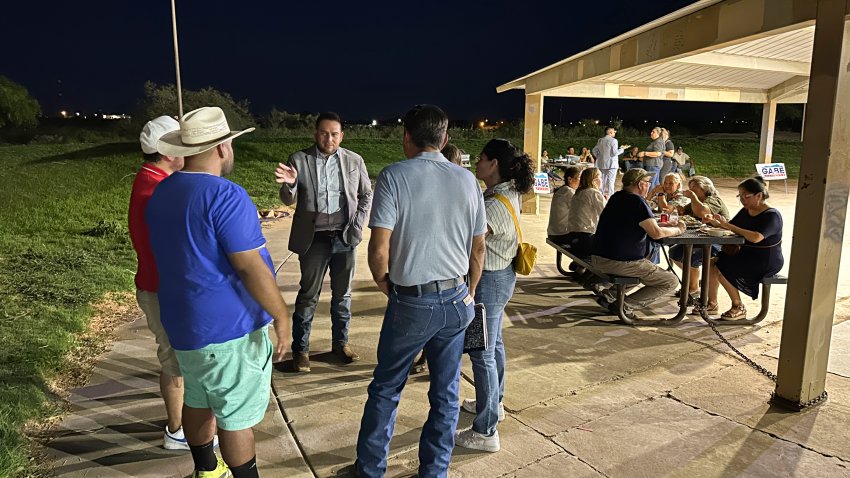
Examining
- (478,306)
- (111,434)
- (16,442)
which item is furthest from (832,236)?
(16,442)

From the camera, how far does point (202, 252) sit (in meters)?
2.19

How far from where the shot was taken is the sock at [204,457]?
2680 mm

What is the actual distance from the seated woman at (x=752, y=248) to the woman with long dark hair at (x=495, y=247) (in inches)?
120

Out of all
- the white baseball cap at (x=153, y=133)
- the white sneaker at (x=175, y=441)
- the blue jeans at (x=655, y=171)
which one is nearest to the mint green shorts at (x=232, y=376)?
the white sneaker at (x=175, y=441)

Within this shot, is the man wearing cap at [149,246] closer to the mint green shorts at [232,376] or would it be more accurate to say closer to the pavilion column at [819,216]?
the mint green shorts at [232,376]

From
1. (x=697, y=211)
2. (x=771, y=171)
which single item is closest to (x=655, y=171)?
(x=771, y=171)

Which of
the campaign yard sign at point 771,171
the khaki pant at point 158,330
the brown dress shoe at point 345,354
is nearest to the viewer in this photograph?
the khaki pant at point 158,330

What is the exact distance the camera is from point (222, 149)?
2.39 m

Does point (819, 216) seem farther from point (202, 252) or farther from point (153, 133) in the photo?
point (153, 133)

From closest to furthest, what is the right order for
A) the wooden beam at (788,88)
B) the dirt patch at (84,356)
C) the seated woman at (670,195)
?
the dirt patch at (84,356)
the seated woman at (670,195)
the wooden beam at (788,88)

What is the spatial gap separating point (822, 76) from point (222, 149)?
10.5 ft

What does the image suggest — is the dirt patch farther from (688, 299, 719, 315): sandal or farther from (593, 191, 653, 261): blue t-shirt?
(688, 299, 719, 315): sandal

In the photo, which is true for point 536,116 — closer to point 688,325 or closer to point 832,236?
point 688,325

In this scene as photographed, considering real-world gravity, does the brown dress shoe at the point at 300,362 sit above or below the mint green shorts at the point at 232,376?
below
